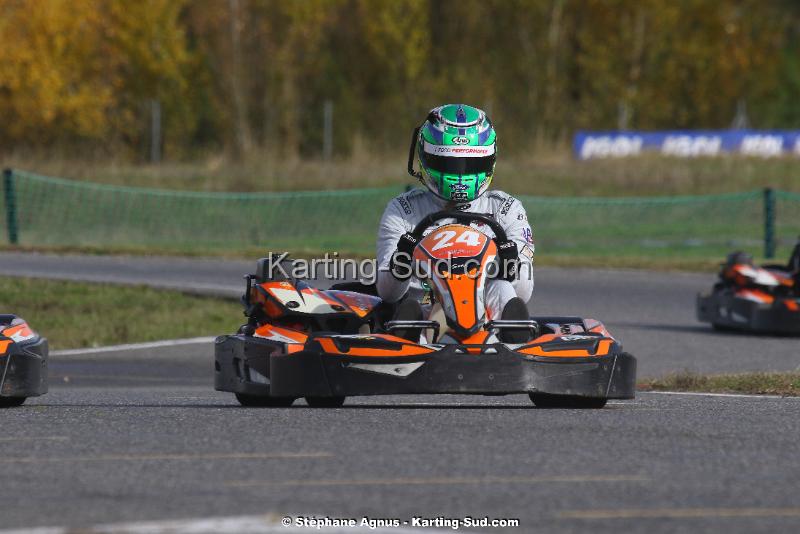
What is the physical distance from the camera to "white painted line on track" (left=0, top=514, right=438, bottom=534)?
4.82m

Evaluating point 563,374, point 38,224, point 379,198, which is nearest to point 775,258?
point 379,198

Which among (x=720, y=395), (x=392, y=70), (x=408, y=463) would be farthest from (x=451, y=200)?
(x=392, y=70)

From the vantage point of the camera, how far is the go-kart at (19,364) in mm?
8766

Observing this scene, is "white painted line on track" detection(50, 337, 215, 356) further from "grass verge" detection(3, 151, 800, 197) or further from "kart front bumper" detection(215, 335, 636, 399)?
"grass verge" detection(3, 151, 800, 197)

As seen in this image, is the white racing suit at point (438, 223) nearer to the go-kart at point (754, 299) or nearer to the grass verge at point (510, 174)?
the go-kart at point (754, 299)

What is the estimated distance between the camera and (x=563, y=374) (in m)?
8.43

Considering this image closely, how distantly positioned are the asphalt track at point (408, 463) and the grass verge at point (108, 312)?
602cm

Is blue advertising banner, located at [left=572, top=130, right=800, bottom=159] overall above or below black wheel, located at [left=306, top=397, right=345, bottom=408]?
above

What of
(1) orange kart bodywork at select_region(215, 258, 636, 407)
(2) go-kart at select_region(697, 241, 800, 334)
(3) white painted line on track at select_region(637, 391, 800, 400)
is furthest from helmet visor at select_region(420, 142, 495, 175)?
(2) go-kart at select_region(697, 241, 800, 334)

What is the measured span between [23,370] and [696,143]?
104ft

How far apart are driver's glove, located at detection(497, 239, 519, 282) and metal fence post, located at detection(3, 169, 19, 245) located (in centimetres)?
1687

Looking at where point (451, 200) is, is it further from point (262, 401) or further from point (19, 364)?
point (19, 364)

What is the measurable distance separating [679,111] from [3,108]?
830 inches

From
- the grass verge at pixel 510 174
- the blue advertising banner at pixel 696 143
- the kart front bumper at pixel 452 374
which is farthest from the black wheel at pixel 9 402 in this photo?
the blue advertising banner at pixel 696 143
